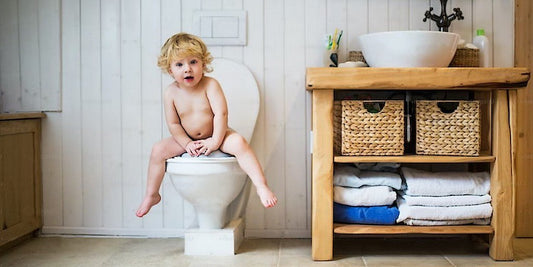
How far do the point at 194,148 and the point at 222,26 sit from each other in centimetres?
70

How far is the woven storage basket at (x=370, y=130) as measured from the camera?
217cm

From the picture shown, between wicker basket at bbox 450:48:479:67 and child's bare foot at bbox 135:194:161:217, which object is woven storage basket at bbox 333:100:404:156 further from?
child's bare foot at bbox 135:194:161:217

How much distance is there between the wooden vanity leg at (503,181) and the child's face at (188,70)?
1.21 meters

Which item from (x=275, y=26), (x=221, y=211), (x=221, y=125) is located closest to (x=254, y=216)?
(x=221, y=211)

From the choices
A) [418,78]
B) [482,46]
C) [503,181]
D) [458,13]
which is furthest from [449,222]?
[458,13]

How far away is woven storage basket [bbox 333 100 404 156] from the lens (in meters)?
2.17

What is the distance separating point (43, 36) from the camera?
263cm

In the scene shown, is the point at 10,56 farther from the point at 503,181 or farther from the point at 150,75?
the point at 503,181

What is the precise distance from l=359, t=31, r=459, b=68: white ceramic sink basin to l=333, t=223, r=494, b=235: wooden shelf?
0.66 meters

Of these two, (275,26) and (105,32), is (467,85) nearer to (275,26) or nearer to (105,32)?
(275,26)

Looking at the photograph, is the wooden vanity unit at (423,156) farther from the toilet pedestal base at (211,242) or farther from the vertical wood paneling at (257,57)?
the vertical wood paneling at (257,57)

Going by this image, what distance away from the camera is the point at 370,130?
217 cm

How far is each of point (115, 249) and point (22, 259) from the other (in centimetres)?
38

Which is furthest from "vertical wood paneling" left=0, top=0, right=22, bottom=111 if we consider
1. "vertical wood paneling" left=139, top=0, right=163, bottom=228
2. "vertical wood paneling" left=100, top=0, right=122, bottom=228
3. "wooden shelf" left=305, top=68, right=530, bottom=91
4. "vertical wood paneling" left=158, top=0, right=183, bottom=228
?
"wooden shelf" left=305, top=68, right=530, bottom=91
